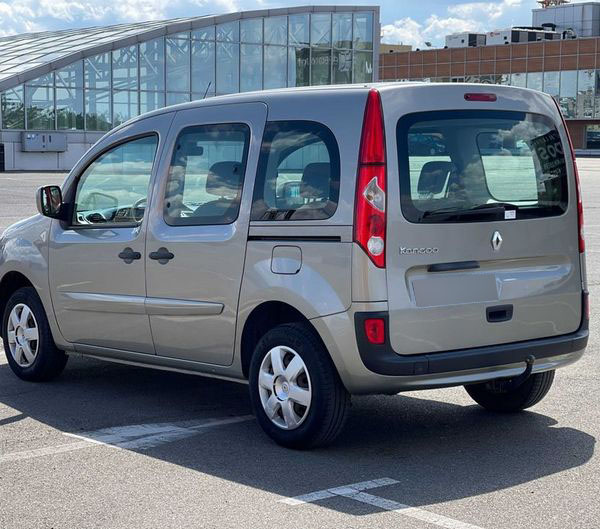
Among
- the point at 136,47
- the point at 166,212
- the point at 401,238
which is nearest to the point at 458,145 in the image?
the point at 401,238

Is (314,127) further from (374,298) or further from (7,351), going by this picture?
(7,351)

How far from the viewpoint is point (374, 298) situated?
222 inches

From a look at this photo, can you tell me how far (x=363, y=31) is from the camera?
57.2 m

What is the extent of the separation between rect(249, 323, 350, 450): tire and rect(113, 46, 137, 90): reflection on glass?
4591 centimetres

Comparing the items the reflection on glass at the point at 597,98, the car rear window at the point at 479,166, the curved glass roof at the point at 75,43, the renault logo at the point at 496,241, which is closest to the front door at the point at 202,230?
the car rear window at the point at 479,166

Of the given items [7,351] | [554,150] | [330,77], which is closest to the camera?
[554,150]

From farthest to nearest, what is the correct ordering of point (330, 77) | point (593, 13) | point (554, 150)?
point (593, 13) → point (330, 77) → point (554, 150)

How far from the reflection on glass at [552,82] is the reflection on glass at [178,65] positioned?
169 ft

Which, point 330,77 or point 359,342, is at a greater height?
point 330,77

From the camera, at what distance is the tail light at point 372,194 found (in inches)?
223

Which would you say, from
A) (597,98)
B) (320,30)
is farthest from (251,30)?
(597,98)

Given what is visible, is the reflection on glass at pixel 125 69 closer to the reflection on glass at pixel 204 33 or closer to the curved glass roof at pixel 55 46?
the curved glass roof at pixel 55 46

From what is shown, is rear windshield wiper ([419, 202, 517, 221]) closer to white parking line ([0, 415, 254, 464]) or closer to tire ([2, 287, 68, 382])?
white parking line ([0, 415, 254, 464])

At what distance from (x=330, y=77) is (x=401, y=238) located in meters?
51.4
